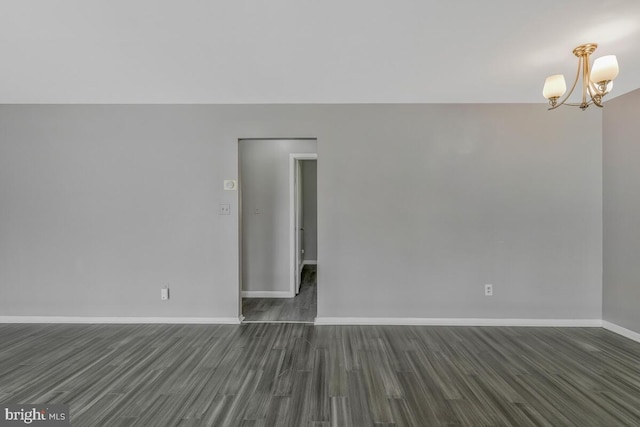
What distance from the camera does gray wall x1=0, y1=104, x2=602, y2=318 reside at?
340 centimetres

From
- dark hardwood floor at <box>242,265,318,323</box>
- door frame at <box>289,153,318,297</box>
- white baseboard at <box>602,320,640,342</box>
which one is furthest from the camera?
door frame at <box>289,153,318,297</box>

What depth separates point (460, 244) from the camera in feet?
11.3

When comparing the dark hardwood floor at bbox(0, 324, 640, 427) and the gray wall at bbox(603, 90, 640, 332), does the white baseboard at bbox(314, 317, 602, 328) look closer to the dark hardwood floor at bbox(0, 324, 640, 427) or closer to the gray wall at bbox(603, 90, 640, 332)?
the dark hardwood floor at bbox(0, 324, 640, 427)

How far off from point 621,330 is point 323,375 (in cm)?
307

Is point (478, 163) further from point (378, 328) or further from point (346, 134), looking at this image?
point (378, 328)

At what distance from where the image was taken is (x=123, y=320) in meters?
3.48

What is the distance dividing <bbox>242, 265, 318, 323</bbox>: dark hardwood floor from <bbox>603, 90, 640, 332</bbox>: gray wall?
10.3 feet

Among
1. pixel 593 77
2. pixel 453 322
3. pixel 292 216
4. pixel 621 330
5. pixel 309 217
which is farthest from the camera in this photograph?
pixel 309 217

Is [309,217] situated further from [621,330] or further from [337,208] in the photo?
[621,330]

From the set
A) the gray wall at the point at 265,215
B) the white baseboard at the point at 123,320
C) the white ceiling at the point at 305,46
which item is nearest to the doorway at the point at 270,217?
the gray wall at the point at 265,215

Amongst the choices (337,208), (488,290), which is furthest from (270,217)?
(488,290)

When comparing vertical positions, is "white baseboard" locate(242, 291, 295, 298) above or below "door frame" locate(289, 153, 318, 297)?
below

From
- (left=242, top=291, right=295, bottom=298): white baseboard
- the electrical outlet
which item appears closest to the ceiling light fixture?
the electrical outlet

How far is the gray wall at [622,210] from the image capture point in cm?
301
